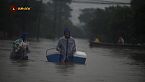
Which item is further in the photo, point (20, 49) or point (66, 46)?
point (20, 49)

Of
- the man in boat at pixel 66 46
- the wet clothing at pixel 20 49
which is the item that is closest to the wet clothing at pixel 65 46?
the man in boat at pixel 66 46

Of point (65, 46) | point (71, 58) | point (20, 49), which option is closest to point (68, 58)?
point (71, 58)

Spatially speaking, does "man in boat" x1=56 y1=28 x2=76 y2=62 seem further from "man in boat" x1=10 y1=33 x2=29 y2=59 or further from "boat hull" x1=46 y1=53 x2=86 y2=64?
A: "man in boat" x1=10 y1=33 x2=29 y2=59

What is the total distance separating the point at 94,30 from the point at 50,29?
34.9 m

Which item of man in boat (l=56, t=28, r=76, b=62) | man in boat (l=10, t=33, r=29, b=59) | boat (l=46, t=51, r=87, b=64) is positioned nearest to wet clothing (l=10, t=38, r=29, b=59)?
man in boat (l=10, t=33, r=29, b=59)

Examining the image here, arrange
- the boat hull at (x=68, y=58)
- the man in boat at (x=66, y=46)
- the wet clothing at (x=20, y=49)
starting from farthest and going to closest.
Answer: the wet clothing at (x=20, y=49)
the boat hull at (x=68, y=58)
the man in boat at (x=66, y=46)

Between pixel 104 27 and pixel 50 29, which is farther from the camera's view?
pixel 50 29

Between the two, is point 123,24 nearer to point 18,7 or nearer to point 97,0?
point 97,0

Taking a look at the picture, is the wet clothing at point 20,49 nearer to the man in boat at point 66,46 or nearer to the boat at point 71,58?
the boat at point 71,58

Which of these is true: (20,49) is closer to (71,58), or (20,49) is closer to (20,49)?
(20,49)

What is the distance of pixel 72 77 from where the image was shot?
15.2 m

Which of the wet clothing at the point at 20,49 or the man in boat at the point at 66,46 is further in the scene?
the wet clothing at the point at 20,49

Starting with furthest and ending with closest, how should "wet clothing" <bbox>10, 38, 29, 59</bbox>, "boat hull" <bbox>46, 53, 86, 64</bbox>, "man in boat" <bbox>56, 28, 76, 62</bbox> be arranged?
"wet clothing" <bbox>10, 38, 29, 59</bbox> → "boat hull" <bbox>46, 53, 86, 64</bbox> → "man in boat" <bbox>56, 28, 76, 62</bbox>

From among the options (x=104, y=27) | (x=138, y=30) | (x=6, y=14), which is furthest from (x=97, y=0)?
(x=104, y=27)
